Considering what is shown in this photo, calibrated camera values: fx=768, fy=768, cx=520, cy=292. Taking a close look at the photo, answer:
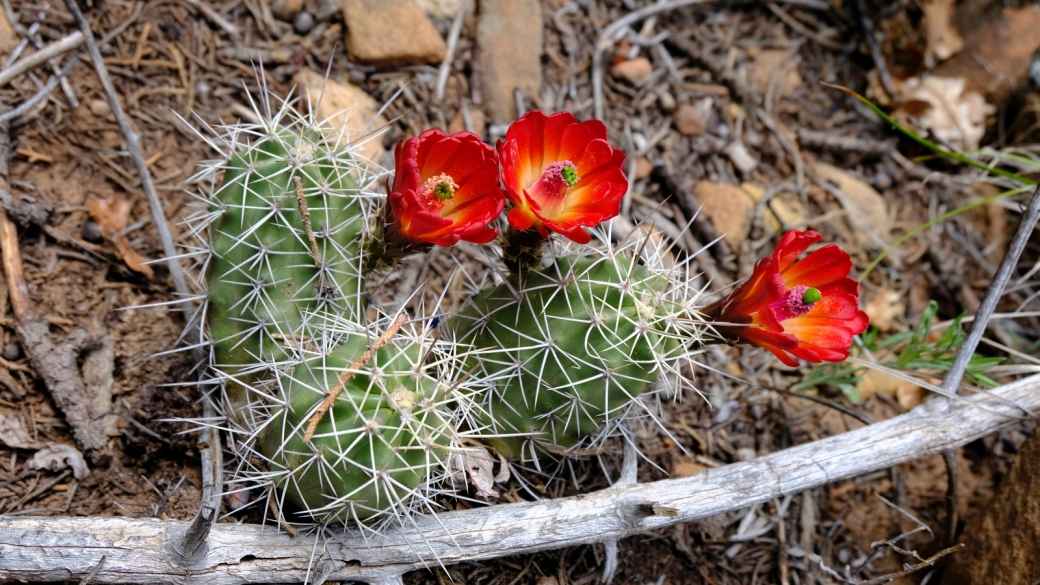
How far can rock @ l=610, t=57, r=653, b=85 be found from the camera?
406 centimetres

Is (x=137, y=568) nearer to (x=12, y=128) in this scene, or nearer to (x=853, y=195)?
(x=12, y=128)

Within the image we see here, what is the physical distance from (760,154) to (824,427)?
59.9 inches

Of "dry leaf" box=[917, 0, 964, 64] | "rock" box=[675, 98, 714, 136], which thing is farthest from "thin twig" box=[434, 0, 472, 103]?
"dry leaf" box=[917, 0, 964, 64]

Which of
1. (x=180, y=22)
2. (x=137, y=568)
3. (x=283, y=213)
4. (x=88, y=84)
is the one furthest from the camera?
(x=180, y=22)

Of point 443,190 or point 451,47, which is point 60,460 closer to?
point 443,190

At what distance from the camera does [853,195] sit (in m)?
4.17

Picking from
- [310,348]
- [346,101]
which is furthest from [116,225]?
[310,348]

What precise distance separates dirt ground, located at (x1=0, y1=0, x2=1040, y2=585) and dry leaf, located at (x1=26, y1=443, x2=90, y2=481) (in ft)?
0.12

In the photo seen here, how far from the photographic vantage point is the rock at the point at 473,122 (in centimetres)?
365

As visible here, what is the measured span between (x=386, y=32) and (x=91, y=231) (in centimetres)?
155

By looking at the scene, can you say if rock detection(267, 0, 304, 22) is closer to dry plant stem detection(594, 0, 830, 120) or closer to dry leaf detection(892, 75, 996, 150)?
dry plant stem detection(594, 0, 830, 120)

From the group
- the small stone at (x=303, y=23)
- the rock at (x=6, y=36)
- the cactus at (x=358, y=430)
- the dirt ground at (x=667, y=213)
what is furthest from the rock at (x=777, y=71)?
the rock at (x=6, y=36)

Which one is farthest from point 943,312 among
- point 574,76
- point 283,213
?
point 283,213

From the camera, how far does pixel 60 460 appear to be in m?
2.57
